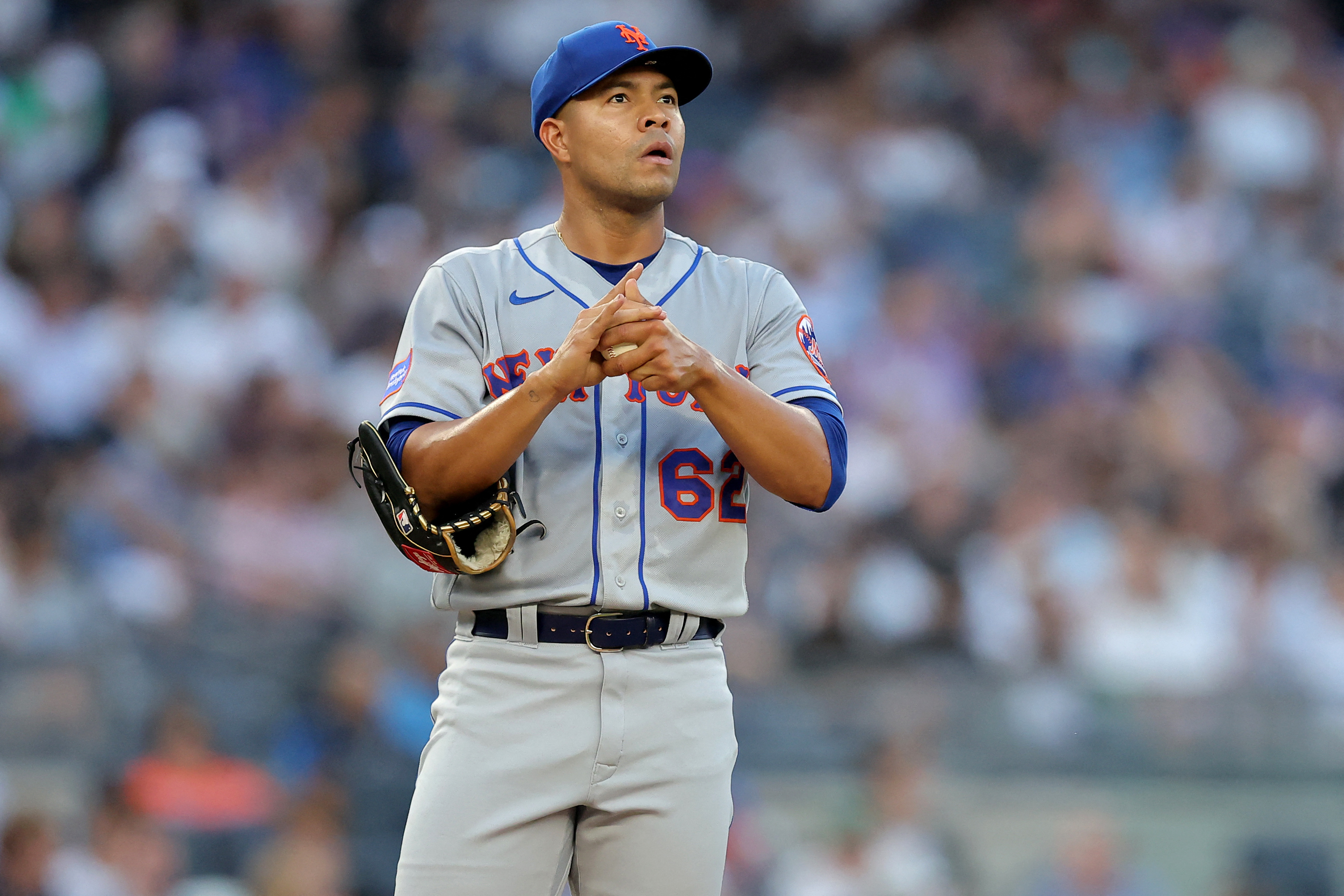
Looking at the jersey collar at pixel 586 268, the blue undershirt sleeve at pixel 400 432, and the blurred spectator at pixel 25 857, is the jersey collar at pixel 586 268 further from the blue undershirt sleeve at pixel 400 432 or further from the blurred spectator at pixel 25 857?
the blurred spectator at pixel 25 857

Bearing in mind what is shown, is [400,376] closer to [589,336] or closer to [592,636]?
[589,336]

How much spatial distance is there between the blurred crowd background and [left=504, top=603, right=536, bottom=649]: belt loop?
2619 mm

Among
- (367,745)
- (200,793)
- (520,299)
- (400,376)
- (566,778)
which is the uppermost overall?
(520,299)

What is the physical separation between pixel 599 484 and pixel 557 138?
1.85 feet

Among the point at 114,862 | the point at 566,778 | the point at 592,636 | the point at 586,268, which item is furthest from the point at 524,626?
the point at 114,862

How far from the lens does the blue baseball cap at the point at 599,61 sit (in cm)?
227

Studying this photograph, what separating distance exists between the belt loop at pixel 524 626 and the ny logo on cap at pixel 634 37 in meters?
0.86

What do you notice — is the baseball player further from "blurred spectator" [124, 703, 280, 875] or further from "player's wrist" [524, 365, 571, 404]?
"blurred spectator" [124, 703, 280, 875]

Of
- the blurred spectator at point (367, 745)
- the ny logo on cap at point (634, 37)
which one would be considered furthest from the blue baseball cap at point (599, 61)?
the blurred spectator at point (367, 745)

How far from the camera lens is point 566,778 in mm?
2168

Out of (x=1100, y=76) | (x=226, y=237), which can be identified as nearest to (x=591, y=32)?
(x=226, y=237)

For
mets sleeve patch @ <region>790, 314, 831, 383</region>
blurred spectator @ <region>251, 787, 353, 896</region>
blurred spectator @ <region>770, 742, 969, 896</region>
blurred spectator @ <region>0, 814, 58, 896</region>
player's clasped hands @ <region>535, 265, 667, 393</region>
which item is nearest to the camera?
player's clasped hands @ <region>535, 265, 667, 393</region>

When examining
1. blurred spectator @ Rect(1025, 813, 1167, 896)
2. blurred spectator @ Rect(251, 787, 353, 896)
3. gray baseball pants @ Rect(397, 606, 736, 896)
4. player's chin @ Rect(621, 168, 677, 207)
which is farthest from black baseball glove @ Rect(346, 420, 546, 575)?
blurred spectator @ Rect(1025, 813, 1167, 896)

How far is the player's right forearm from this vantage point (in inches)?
81.2
